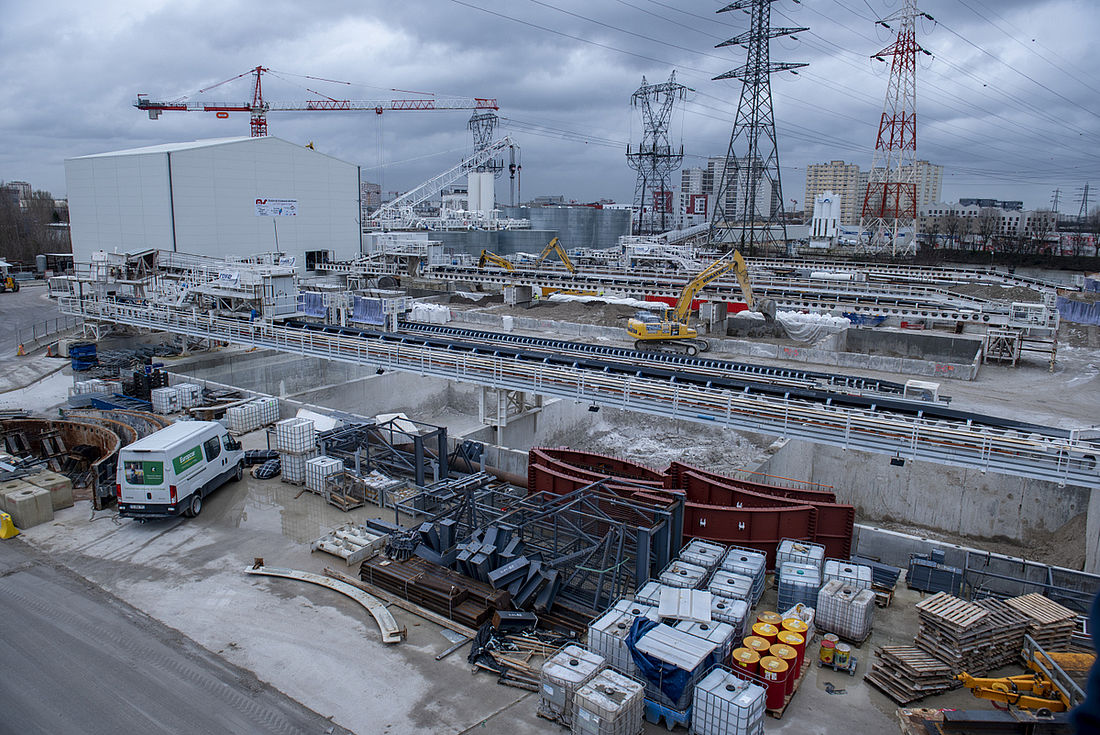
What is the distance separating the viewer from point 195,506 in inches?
632

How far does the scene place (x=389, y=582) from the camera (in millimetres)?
12719

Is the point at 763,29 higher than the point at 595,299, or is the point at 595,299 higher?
the point at 763,29

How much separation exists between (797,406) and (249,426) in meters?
16.8

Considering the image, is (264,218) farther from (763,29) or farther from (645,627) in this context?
(763,29)

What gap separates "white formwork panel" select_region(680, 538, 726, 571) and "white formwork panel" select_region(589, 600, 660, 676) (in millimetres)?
2072

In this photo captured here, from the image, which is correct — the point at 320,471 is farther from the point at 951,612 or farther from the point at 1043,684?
the point at 1043,684

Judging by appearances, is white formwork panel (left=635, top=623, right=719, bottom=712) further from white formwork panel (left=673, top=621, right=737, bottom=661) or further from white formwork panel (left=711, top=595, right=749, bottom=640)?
white formwork panel (left=711, top=595, right=749, bottom=640)

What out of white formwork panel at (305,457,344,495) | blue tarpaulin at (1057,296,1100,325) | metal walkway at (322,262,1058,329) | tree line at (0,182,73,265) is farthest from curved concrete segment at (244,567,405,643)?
tree line at (0,182,73,265)

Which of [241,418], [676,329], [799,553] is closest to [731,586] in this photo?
[799,553]

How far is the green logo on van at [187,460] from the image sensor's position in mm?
15328

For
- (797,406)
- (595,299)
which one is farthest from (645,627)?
(595,299)

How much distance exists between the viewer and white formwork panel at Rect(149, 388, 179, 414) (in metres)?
23.2

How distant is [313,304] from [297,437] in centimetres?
1387

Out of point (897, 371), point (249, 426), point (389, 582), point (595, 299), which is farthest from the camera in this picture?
point (595, 299)
